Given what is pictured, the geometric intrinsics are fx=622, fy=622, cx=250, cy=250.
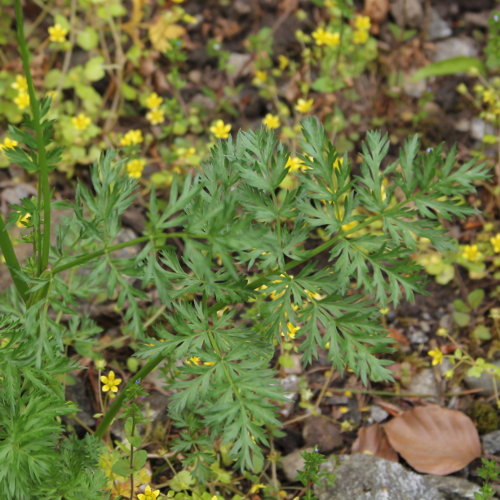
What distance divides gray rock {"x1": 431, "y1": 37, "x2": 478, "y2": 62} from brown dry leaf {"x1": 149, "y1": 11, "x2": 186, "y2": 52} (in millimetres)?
2015

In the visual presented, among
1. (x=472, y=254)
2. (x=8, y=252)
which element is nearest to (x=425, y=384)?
(x=472, y=254)

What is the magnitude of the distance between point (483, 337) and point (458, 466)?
0.80 meters

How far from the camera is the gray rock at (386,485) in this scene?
2.80m

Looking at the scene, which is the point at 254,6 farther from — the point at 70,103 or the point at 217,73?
the point at 70,103

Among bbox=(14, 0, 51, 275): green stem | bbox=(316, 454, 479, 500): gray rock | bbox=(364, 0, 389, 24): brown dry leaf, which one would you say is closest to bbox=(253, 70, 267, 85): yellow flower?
bbox=(364, 0, 389, 24): brown dry leaf

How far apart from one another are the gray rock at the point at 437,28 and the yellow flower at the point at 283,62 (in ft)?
4.00

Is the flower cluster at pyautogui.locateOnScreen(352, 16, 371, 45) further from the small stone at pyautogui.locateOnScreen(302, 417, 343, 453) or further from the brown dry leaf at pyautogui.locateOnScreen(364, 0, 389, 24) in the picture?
the small stone at pyautogui.locateOnScreen(302, 417, 343, 453)

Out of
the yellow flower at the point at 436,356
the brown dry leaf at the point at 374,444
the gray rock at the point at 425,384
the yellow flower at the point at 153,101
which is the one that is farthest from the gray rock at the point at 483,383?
the yellow flower at the point at 153,101

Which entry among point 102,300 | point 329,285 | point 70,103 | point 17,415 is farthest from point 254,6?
point 17,415

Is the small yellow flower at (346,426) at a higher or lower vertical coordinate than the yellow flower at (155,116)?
lower

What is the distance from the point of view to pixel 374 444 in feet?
10.5

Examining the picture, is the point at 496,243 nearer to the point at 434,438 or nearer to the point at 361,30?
the point at 434,438

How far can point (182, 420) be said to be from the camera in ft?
8.50

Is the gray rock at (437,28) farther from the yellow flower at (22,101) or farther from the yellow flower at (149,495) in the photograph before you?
the yellow flower at (149,495)
